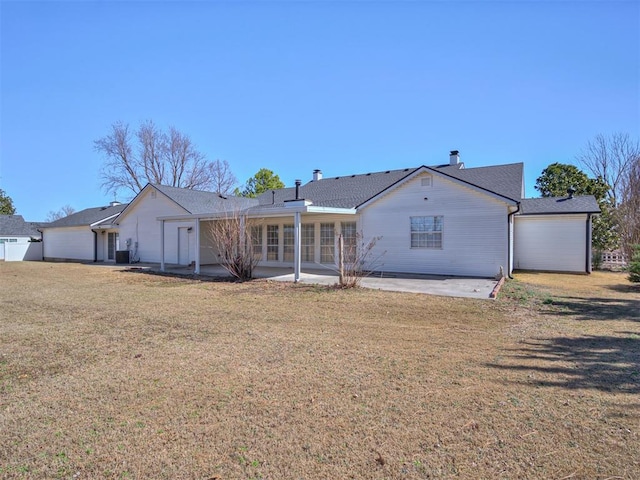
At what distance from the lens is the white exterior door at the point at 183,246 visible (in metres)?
21.0

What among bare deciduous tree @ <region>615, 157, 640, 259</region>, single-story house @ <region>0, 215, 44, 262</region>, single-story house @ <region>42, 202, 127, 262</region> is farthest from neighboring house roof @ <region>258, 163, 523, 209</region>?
single-story house @ <region>0, 215, 44, 262</region>

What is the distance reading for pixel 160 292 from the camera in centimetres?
1080

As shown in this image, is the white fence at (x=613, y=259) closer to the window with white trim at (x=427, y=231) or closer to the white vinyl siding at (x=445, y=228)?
the white vinyl siding at (x=445, y=228)

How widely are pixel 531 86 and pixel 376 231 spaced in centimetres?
802

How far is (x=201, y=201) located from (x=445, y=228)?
15.3m

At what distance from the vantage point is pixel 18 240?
33.4 meters

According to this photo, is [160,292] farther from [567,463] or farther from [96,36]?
[567,463]

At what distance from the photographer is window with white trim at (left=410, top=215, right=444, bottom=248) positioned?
14414 mm

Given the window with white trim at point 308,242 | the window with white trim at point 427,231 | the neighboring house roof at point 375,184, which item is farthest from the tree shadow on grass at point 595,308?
the window with white trim at point 308,242

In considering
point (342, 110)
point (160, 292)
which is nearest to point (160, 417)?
point (160, 292)

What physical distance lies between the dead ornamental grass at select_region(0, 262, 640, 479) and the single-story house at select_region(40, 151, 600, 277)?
6.46m

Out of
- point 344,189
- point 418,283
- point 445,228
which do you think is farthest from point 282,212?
point 344,189

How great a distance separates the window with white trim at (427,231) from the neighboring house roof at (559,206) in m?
4.99

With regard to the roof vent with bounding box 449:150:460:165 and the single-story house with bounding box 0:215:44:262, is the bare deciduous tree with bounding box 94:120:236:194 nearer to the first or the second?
the single-story house with bounding box 0:215:44:262
